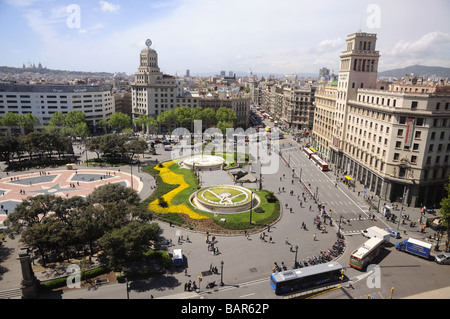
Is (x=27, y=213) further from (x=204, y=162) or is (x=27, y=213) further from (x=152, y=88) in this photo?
(x=152, y=88)

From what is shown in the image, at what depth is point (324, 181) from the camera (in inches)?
3127

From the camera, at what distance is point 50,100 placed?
5157 inches

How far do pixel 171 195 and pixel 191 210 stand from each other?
8.80 meters

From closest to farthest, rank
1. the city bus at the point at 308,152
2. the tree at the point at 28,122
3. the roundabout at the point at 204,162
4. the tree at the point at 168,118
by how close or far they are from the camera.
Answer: the roundabout at the point at 204,162, the city bus at the point at 308,152, the tree at the point at 28,122, the tree at the point at 168,118

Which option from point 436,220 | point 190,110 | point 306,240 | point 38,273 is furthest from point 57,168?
point 436,220

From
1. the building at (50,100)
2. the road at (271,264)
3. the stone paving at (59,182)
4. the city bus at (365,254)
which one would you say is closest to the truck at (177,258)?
the road at (271,264)

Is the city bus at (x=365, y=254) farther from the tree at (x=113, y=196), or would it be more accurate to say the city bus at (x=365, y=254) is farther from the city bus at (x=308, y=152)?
the city bus at (x=308, y=152)

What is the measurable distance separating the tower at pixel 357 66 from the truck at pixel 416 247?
146 feet

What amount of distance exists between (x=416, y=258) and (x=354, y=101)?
46.9 meters

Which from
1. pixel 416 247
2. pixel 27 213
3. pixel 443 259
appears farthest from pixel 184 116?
pixel 443 259

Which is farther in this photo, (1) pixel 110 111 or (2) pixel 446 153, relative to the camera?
(1) pixel 110 111

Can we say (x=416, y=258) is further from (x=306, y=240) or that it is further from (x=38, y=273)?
(x=38, y=273)

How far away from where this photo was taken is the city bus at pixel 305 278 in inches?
1435

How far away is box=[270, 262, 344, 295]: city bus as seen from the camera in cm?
3644
